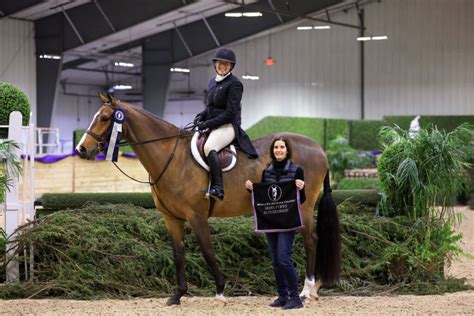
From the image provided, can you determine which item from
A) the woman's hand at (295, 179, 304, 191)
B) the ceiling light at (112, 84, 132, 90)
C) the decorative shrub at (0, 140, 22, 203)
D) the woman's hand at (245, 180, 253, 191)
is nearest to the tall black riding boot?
the woman's hand at (245, 180, 253, 191)

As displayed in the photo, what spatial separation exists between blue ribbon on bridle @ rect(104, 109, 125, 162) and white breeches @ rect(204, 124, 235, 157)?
75 centimetres

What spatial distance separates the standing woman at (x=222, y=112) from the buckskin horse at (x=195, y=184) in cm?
18

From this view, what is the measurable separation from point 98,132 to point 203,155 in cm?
92

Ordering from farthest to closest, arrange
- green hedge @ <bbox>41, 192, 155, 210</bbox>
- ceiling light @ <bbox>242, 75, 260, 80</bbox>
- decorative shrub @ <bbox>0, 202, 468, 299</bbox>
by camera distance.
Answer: ceiling light @ <bbox>242, 75, 260, 80</bbox>
green hedge @ <bbox>41, 192, 155, 210</bbox>
decorative shrub @ <bbox>0, 202, 468, 299</bbox>

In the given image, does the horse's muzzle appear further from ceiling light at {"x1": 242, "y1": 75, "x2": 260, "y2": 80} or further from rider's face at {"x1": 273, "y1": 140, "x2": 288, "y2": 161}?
ceiling light at {"x1": 242, "y1": 75, "x2": 260, "y2": 80}

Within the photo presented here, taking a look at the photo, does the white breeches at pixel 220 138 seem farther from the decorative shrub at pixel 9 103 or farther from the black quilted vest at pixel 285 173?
the decorative shrub at pixel 9 103

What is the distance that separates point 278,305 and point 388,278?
173 centimetres

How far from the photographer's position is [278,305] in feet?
18.7

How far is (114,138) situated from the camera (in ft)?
19.0

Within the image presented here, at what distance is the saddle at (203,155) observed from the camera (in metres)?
5.96

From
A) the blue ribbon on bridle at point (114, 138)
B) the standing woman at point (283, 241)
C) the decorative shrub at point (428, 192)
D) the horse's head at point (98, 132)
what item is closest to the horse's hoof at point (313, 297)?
the standing woman at point (283, 241)

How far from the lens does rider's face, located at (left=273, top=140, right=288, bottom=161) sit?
18.2 feet

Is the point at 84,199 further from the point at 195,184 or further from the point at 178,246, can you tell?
the point at 195,184

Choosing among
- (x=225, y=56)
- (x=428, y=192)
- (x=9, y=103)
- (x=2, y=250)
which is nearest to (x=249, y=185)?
(x=225, y=56)
